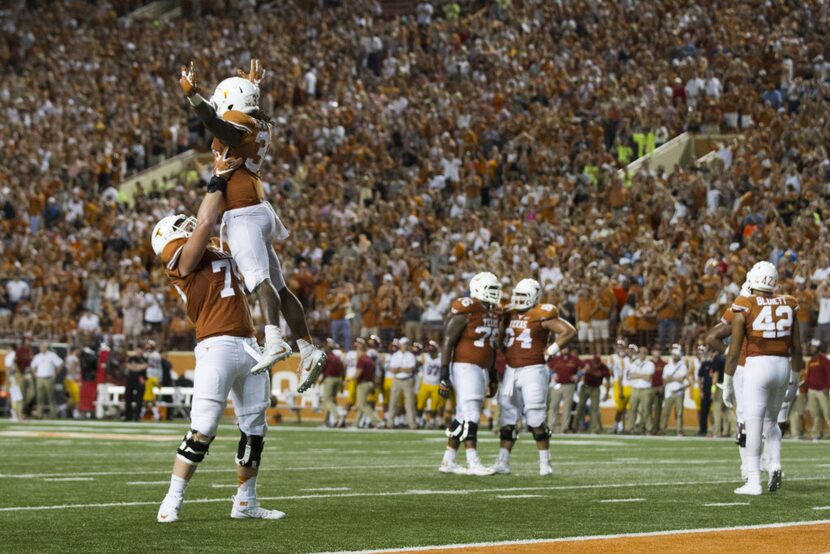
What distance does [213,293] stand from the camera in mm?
8680

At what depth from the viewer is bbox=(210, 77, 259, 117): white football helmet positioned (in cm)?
849

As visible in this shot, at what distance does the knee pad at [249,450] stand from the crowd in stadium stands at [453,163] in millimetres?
15251

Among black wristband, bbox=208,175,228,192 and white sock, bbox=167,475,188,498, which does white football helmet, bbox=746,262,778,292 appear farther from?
white sock, bbox=167,475,188,498

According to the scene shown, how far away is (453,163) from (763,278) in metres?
20.2

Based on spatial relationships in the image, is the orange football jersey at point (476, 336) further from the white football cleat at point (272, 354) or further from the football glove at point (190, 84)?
the football glove at point (190, 84)

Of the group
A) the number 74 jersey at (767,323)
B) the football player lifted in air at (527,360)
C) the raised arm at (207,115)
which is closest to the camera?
the raised arm at (207,115)

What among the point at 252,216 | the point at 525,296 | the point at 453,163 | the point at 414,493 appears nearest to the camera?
the point at 252,216

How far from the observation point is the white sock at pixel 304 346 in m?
8.46

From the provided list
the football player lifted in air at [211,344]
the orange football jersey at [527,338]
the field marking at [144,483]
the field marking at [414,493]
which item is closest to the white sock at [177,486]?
the football player lifted in air at [211,344]

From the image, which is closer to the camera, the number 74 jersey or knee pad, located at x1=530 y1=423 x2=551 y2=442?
the number 74 jersey

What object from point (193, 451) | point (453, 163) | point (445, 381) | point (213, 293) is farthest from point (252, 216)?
point (453, 163)

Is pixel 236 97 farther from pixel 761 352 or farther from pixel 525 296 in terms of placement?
pixel 525 296

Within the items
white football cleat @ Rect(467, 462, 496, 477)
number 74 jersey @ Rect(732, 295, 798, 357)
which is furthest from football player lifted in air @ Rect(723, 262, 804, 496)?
white football cleat @ Rect(467, 462, 496, 477)

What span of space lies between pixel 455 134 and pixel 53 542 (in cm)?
2527
